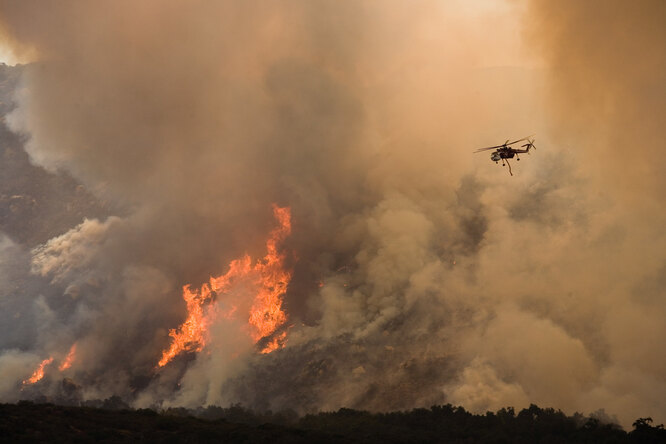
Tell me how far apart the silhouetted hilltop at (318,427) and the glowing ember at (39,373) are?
29.8m

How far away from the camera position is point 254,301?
102m

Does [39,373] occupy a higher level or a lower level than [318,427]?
higher

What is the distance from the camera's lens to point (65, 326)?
101 meters

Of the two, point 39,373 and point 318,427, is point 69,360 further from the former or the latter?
point 318,427

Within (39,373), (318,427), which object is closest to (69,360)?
(39,373)

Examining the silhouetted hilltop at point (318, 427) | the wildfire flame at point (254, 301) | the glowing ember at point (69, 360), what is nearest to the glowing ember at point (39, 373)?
the glowing ember at point (69, 360)

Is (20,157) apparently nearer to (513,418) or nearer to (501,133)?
(501,133)

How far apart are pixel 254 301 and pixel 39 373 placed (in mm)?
36335

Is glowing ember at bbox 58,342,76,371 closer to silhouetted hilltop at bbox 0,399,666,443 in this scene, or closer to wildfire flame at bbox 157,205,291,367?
wildfire flame at bbox 157,205,291,367

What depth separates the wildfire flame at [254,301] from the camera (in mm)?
98188

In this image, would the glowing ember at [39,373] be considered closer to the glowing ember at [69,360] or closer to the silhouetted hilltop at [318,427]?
the glowing ember at [69,360]

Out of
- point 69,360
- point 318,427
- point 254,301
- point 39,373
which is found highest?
point 254,301

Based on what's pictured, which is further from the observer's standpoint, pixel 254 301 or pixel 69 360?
pixel 254 301

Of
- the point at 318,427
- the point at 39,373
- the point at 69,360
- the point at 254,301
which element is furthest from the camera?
the point at 254,301
